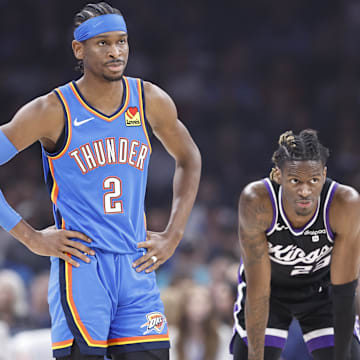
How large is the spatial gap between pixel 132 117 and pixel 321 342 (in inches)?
52.9

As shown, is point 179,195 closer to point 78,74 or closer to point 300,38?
point 78,74

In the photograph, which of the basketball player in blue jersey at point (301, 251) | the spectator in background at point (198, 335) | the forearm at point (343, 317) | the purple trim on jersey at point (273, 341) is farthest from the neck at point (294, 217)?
the spectator in background at point (198, 335)

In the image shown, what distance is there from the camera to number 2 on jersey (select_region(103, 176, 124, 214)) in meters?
3.00

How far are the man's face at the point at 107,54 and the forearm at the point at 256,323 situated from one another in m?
1.13

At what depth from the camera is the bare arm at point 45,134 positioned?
299cm

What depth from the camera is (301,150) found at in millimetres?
3146

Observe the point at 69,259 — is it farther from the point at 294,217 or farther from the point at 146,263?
the point at 294,217

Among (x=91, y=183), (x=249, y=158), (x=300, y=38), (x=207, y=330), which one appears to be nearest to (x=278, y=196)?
(x=91, y=183)

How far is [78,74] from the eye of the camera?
26.1 ft

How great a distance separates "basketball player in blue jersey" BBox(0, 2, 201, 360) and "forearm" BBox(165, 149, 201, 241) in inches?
9.9

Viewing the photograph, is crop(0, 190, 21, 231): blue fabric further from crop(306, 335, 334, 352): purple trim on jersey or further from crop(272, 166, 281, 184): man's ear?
crop(306, 335, 334, 352): purple trim on jersey

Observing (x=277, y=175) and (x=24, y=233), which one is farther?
(x=277, y=175)

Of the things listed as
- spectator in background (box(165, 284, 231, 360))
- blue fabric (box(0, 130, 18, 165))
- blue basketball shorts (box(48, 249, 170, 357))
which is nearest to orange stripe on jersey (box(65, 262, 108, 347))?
blue basketball shorts (box(48, 249, 170, 357))

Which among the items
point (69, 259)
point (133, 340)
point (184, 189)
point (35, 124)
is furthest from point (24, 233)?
point (184, 189)
